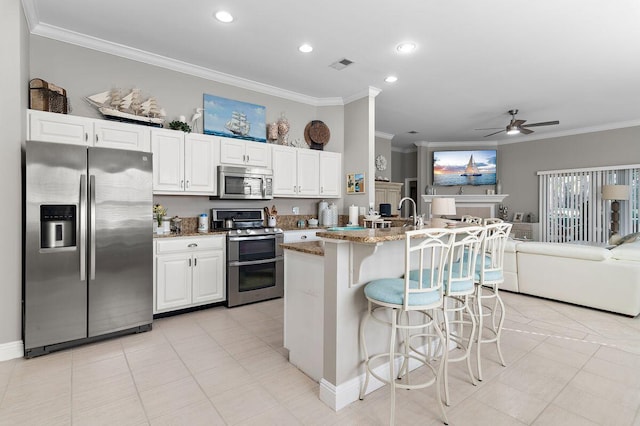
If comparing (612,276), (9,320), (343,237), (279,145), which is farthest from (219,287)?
(612,276)

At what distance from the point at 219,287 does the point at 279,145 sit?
2.18 meters

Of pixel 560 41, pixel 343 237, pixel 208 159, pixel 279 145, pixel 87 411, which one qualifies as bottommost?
pixel 87 411

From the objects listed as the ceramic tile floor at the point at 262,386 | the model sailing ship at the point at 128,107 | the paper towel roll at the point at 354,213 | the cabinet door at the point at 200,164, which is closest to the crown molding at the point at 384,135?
the paper towel roll at the point at 354,213

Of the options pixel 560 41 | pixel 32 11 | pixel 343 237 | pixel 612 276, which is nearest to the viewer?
pixel 343 237

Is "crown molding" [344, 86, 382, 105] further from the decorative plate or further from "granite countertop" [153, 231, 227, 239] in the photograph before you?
"granite countertop" [153, 231, 227, 239]

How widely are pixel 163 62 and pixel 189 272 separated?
257 centimetres

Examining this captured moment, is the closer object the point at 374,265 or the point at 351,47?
the point at 374,265

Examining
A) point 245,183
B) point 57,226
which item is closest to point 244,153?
point 245,183

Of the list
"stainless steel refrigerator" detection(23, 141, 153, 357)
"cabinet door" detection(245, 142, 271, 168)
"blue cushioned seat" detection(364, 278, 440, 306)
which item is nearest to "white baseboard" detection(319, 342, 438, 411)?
"blue cushioned seat" detection(364, 278, 440, 306)

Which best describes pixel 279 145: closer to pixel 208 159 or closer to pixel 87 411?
pixel 208 159

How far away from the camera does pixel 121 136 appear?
3398 millimetres

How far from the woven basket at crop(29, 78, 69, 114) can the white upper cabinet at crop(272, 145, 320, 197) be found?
2.41m

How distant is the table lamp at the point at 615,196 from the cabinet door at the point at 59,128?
8749mm

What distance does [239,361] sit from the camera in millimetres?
2605
